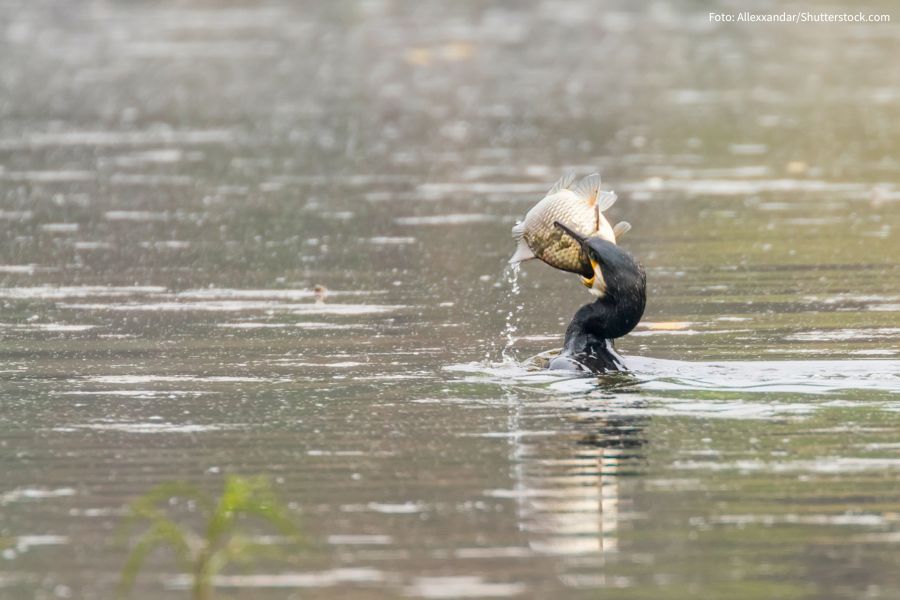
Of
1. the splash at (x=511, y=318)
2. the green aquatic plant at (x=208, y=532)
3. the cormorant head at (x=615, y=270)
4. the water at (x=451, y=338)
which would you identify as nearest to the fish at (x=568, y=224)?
the cormorant head at (x=615, y=270)

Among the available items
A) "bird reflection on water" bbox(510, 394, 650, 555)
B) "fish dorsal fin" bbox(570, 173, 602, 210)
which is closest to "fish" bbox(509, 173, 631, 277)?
"fish dorsal fin" bbox(570, 173, 602, 210)

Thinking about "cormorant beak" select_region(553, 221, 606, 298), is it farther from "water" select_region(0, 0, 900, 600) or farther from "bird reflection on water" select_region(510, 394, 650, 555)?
"bird reflection on water" select_region(510, 394, 650, 555)

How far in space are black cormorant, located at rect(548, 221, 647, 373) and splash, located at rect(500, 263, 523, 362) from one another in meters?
0.62

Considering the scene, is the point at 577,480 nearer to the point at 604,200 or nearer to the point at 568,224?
the point at 568,224

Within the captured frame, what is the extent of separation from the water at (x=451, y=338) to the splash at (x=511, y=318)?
70mm

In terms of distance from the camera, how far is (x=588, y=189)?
11.2 m

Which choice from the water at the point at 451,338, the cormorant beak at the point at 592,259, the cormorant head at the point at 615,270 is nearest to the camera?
the water at the point at 451,338

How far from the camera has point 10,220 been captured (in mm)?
18172

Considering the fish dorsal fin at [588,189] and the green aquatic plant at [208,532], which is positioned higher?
the fish dorsal fin at [588,189]

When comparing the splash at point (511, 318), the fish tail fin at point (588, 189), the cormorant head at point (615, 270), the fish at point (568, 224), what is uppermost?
the fish tail fin at point (588, 189)

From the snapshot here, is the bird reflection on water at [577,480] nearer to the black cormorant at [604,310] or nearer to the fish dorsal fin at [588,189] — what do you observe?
the black cormorant at [604,310]

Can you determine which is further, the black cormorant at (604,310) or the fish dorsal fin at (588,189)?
the fish dorsal fin at (588,189)

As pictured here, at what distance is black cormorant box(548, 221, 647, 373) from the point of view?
1080 cm

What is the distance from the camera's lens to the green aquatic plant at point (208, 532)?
6441 millimetres
